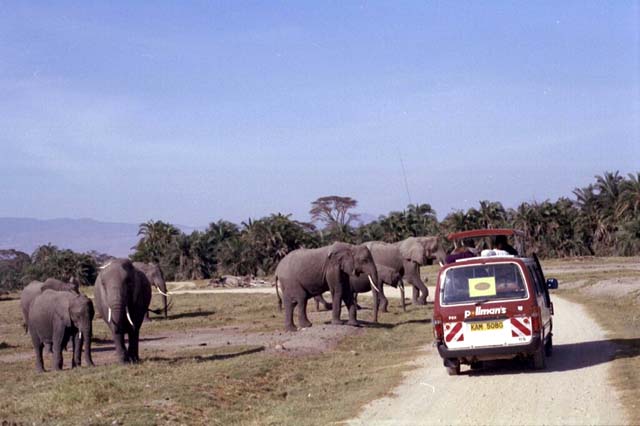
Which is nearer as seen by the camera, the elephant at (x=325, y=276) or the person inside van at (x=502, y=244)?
the person inside van at (x=502, y=244)

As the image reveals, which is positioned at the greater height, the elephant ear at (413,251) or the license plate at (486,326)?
the elephant ear at (413,251)

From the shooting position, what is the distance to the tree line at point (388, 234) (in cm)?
7469

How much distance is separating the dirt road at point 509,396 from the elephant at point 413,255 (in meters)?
15.2

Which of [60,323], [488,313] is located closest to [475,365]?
[488,313]

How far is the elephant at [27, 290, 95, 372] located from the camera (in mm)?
20281

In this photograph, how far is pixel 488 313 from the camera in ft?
47.7

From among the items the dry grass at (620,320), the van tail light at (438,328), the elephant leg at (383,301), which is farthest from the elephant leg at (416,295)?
the van tail light at (438,328)

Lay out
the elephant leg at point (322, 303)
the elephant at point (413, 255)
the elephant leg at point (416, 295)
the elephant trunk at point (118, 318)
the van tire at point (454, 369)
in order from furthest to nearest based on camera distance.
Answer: the elephant leg at point (416, 295) → the elephant leg at point (322, 303) → the elephant at point (413, 255) → the elephant trunk at point (118, 318) → the van tire at point (454, 369)

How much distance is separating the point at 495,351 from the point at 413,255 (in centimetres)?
1947

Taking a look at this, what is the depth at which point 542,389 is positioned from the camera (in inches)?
512

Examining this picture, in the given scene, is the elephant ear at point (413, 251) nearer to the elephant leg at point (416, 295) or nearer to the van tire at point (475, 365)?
the elephant leg at point (416, 295)

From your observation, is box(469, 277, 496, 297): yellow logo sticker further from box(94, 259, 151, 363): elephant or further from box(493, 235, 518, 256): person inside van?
box(94, 259, 151, 363): elephant

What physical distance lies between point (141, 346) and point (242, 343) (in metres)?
3.58

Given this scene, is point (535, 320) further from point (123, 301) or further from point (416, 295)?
point (416, 295)
